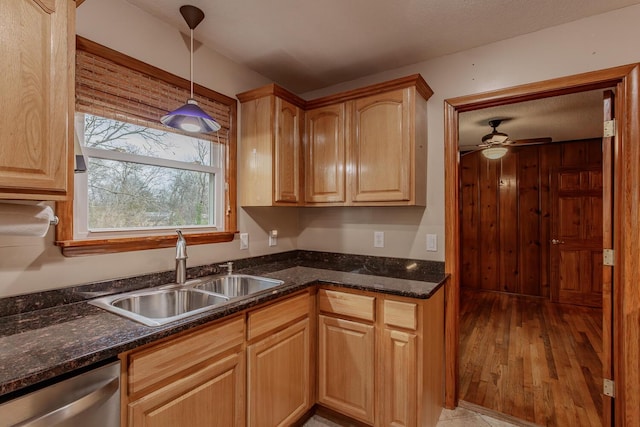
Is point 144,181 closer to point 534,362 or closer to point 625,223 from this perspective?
point 625,223

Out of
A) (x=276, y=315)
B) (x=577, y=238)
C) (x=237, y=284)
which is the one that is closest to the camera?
(x=276, y=315)

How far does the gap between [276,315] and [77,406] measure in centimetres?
89

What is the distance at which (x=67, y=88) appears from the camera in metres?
1.14

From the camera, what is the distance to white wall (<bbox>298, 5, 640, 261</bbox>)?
1.73 metres

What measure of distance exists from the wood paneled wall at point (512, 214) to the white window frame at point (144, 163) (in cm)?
433

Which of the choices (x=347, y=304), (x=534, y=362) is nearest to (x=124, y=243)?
(x=347, y=304)

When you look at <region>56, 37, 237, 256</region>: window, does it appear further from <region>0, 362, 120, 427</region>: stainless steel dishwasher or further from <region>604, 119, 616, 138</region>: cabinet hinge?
<region>604, 119, 616, 138</region>: cabinet hinge

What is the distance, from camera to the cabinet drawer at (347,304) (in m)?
1.80

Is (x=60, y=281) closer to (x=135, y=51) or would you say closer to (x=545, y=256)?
(x=135, y=51)

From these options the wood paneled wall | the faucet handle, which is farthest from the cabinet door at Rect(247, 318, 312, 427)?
the wood paneled wall

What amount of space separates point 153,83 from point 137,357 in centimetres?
146

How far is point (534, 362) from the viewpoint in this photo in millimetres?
2717

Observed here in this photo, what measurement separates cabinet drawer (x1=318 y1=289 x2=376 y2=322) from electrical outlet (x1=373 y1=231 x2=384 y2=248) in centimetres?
65

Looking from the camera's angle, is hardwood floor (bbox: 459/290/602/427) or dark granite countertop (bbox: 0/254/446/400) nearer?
dark granite countertop (bbox: 0/254/446/400)
